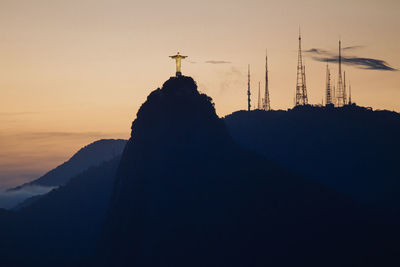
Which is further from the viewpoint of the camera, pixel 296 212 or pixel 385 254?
pixel 296 212

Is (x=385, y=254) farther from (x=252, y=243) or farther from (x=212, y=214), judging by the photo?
(x=212, y=214)

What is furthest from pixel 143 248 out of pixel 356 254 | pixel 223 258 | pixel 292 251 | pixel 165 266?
pixel 356 254

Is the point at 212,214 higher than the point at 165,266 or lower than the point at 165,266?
higher

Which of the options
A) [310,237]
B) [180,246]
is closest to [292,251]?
[310,237]

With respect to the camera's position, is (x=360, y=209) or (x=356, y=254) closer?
(x=356, y=254)

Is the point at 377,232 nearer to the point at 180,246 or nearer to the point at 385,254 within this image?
the point at 385,254

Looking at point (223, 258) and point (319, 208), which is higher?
point (319, 208)


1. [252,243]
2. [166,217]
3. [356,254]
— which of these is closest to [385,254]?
[356,254]
